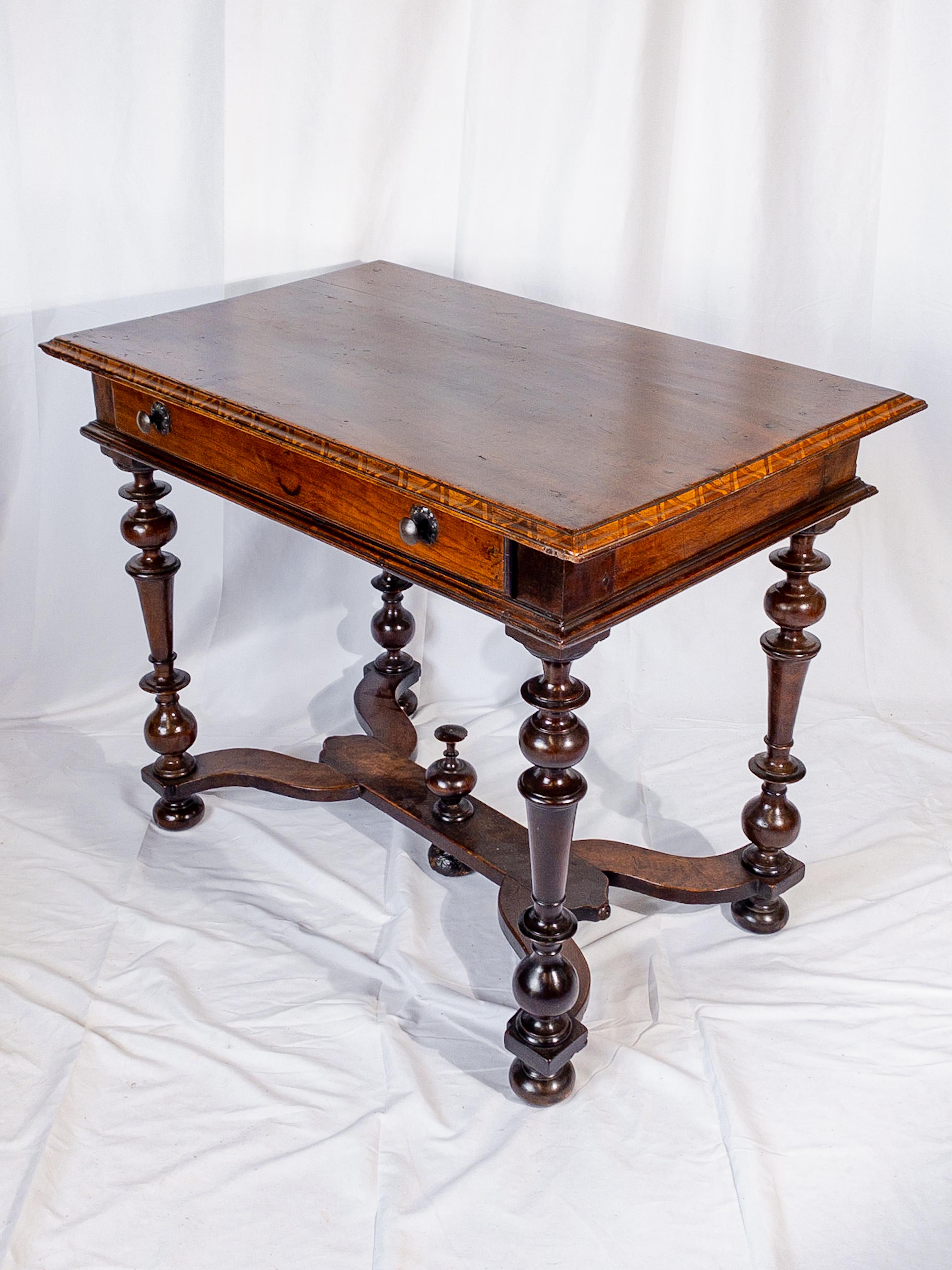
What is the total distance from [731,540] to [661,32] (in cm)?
119

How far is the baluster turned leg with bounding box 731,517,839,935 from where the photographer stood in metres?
2.12

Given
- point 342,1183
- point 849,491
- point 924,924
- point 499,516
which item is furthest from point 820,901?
point 499,516

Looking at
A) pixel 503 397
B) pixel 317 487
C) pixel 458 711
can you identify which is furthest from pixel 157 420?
pixel 458 711

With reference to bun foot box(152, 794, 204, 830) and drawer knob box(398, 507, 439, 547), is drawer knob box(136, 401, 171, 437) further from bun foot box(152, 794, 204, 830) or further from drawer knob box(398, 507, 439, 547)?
bun foot box(152, 794, 204, 830)

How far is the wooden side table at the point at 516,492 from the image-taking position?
168 cm

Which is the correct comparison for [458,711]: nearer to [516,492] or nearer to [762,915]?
[762,915]

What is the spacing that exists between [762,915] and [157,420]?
4.17 ft

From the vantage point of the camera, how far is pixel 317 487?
1893mm

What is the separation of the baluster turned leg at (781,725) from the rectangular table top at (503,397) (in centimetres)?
25

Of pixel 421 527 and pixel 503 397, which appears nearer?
pixel 421 527

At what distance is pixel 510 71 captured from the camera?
260 centimetres

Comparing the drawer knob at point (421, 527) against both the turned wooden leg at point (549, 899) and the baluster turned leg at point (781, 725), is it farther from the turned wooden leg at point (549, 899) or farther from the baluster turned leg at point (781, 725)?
the baluster turned leg at point (781, 725)

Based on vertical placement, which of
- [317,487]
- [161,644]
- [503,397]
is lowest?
[161,644]

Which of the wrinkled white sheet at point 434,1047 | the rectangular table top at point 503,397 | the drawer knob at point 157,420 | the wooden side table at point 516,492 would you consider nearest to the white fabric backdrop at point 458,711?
the wrinkled white sheet at point 434,1047
